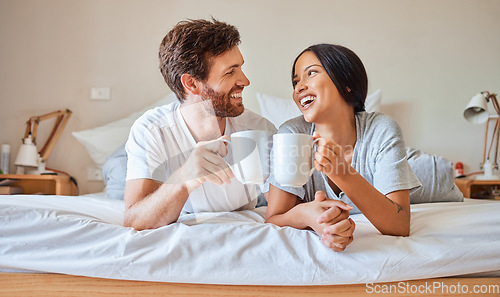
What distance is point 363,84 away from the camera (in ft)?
2.67

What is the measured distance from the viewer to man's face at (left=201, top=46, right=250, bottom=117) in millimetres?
636

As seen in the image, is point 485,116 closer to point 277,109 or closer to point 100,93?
point 277,109

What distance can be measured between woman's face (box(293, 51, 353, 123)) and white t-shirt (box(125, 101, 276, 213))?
0.07 metres

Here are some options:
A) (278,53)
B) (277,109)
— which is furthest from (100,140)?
(277,109)

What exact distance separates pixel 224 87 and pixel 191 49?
0.08 meters

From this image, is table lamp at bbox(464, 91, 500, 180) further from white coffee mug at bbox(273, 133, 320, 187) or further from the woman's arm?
white coffee mug at bbox(273, 133, 320, 187)

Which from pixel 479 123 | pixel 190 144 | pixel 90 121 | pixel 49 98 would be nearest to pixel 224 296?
pixel 190 144

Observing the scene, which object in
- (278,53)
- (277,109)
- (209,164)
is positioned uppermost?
(278,53)

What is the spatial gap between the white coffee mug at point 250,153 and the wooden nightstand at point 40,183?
1.06m

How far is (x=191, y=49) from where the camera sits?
622mm

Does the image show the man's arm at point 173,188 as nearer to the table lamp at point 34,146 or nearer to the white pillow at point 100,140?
the white pillow at point 100,140

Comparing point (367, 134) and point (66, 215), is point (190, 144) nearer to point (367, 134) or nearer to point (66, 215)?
point (66, 215)

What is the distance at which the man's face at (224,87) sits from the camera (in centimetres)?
64

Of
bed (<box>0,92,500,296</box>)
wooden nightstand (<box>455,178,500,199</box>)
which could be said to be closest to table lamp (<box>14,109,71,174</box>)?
bed (<box>0,92,500,296</box>)
